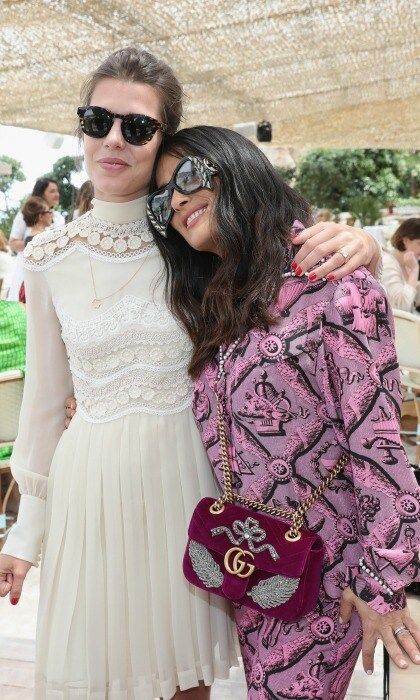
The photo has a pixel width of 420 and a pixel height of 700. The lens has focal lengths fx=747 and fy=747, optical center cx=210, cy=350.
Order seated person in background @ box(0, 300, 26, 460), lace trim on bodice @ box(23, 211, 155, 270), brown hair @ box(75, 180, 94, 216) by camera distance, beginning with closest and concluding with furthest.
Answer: lace trim on bodice @ box(23, 211, 155, 270) < brown hair @ box(75, 180, 94, 216) < seated person in background @ box(0, 300, 26, 460)

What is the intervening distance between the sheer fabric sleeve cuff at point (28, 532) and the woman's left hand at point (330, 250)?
2.54 ft

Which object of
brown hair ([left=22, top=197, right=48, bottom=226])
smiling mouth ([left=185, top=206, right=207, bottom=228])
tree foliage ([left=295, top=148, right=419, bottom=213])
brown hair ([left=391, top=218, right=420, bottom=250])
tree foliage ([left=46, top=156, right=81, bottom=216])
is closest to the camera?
smiling mouth ([left=185, top=206, right=207, bottom=228])

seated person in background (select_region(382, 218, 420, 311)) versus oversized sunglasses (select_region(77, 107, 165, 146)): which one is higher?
oversized sunglasses (select_region(77, 107, 165, 146))

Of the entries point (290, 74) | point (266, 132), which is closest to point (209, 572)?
point (290, 74)

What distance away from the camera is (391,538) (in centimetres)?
122

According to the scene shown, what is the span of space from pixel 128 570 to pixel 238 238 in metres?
0.71

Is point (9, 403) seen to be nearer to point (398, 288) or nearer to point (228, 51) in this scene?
point (398, 288)

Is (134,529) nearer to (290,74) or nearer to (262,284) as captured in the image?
(262,284)

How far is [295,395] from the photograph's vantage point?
1.29 meters

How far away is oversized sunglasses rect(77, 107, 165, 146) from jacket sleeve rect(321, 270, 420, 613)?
0.53 meters

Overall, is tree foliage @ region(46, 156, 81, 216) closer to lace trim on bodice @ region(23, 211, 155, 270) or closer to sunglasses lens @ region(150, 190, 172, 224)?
lace trim on bodice @ region(23, 211, 155, 270)

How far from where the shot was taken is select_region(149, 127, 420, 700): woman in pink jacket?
122cm

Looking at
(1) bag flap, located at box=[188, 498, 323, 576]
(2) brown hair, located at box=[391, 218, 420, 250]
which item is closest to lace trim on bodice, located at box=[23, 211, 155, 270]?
(1) bag flap, located at box=[188, 498, 323, 576]

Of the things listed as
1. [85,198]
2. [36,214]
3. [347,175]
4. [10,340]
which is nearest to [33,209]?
[36,214]
